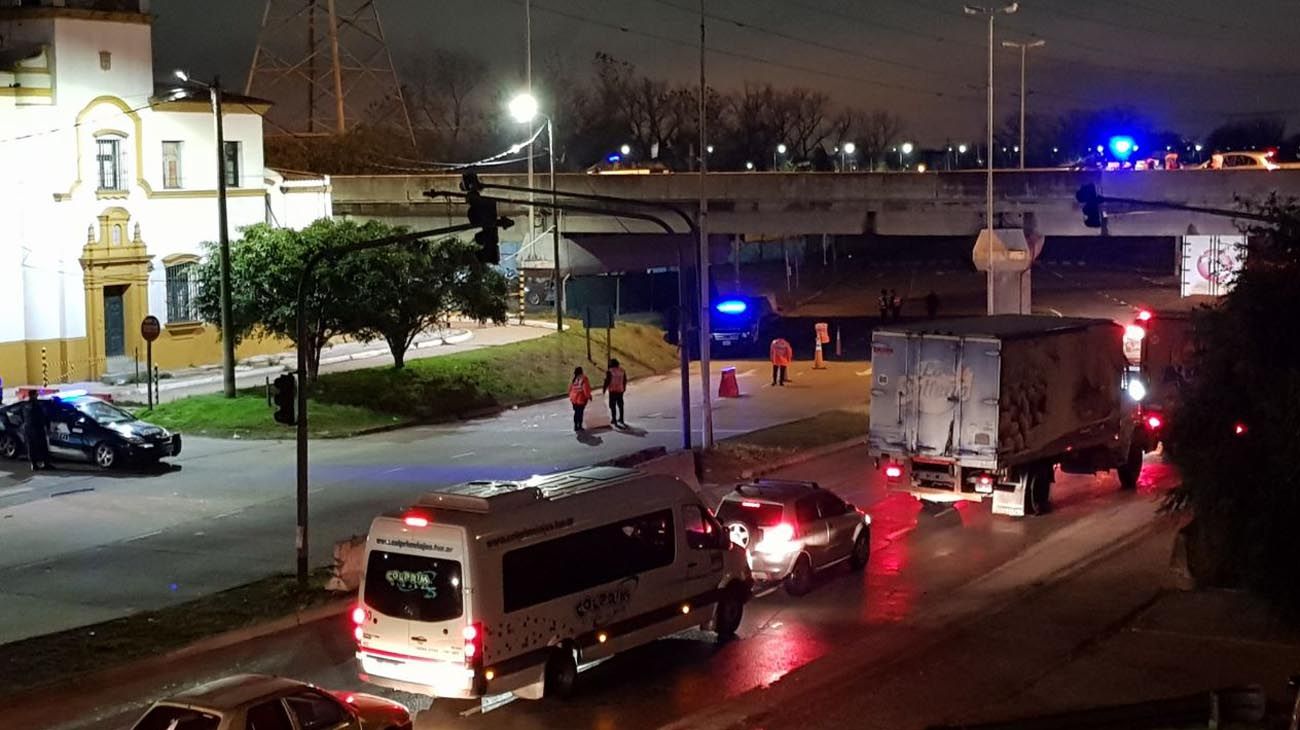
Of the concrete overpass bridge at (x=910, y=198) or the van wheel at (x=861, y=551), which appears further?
the concrete overpass bridge at (x=910, y=198)

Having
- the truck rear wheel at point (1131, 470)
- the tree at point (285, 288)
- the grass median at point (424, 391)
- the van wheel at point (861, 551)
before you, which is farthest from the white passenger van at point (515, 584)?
the tree at point (285, 288)

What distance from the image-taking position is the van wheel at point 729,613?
18.6m

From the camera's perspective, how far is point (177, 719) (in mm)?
11594

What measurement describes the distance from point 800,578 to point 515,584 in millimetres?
6768

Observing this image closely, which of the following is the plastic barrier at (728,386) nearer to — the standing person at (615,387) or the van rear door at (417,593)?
the standing person at (615,387)

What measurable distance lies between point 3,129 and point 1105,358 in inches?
1246

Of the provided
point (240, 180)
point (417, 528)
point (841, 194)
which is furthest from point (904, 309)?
point (417, 528)

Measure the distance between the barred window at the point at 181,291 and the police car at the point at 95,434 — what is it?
16.5m

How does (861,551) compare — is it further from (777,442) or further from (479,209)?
(777,442)

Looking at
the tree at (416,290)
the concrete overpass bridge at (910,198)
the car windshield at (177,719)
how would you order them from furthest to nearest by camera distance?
the concrete overpass bridge at (910,198), the tree at (416,290), the car windshield at (177,719)

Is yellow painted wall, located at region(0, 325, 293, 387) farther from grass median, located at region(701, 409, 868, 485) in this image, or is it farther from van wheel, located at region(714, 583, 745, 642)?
van wheel, located at region(714, 583, 745, 642)

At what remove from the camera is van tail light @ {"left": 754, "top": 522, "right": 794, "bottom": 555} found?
21.0 m

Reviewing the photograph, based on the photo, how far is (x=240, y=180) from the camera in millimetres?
51656

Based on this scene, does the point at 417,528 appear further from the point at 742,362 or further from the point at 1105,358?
the point at 742,362
